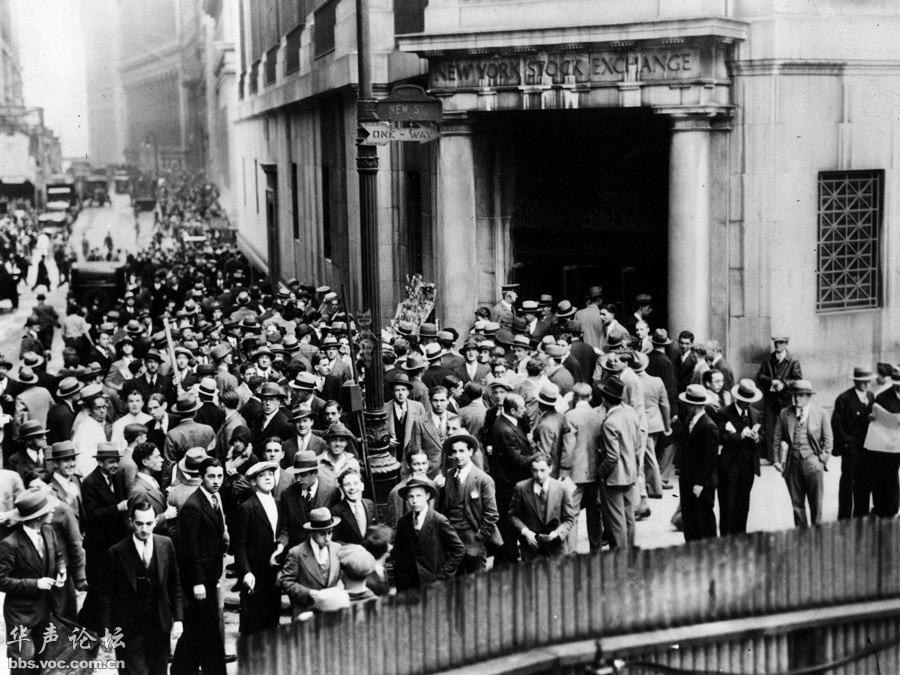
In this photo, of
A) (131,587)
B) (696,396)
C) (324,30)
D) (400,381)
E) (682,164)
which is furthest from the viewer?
(324,30)

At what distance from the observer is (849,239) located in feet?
56.6

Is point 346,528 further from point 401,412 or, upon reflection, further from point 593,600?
point 401,412

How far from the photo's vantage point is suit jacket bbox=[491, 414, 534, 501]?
11602mm

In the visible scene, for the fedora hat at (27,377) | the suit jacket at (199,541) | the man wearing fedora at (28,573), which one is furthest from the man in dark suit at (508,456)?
the fedora hat at (27,377)

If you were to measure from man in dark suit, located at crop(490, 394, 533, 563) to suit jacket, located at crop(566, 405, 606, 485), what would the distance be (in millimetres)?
423

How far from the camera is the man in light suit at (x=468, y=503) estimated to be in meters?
10.2

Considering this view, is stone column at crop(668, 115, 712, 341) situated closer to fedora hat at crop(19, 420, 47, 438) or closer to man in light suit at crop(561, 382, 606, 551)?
man in light suit at crop(561, 382, 606, 551)

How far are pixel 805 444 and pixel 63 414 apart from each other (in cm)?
756

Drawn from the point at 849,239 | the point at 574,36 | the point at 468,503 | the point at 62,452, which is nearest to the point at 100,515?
the point at 62,452

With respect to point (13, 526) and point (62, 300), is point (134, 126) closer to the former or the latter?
point (62, 300)

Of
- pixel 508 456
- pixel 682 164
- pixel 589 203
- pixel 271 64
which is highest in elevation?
pixel 271 64

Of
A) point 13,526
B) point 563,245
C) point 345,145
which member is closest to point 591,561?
point 13,526

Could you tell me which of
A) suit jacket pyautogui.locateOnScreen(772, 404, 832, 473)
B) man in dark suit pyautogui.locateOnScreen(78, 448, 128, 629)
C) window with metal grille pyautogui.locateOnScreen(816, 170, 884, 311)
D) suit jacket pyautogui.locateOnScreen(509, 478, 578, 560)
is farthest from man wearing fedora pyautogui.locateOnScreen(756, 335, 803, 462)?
man in dark suit pyautogui.locateOnScreen(78, 448, 128, 629)

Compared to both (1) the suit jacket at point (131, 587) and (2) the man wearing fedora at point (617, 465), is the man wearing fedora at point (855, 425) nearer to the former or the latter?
(2) the man wearing fedora at point (617, 465)
